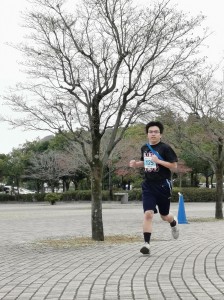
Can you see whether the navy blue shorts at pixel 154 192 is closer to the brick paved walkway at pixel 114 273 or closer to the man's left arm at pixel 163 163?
the man's left arm at pixel 163 163

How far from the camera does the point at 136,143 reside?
40.1 meters

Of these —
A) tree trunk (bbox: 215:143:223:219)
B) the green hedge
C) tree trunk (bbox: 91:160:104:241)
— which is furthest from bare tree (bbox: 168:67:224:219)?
the green hedge

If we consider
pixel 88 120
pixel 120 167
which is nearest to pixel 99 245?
pixel 88 120

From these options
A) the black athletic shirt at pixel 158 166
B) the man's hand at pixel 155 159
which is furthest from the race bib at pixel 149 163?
the man's hand at pixel 155 159

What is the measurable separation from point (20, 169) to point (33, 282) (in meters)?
52.4

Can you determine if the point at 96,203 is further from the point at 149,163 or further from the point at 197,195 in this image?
the point at 197,195

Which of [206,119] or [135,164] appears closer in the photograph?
[135,164]

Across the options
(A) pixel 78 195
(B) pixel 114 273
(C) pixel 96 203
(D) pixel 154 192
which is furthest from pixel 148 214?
(A) pixel 78 195

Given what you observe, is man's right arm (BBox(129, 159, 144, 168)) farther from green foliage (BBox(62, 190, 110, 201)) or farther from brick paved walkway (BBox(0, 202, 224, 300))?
green foliage (BBox(62, 190, 110, 201))

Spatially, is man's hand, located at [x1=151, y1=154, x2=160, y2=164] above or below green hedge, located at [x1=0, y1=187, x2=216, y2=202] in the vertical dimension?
above

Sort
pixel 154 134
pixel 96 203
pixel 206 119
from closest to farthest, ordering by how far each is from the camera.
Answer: pixel 154 134 → pixel 96 203 → pixel 206 119

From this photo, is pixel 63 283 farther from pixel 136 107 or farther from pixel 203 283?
pixel 136 107

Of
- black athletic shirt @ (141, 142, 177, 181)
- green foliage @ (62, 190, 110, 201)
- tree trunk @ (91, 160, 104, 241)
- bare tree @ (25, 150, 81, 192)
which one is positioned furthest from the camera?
bare tree @ (25, 150, 81, 192)

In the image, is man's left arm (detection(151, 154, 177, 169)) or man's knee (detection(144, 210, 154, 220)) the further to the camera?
man's knee (detection(144, 210, 154, 220))
